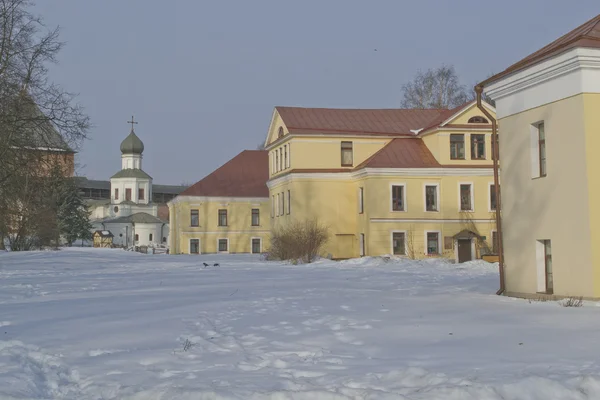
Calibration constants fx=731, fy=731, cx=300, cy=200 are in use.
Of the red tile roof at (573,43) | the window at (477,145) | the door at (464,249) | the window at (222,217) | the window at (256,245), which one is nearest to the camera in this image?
the red tile roof at (573,43)

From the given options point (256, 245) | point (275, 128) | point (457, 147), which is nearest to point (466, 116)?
point (457, 147)

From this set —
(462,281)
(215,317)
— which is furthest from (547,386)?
(462,281)

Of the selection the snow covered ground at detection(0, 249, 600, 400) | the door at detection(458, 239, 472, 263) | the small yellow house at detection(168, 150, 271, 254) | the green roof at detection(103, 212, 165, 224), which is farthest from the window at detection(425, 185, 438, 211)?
the green roof at detection(103, 212, 165, 224)

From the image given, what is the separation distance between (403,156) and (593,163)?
2855 centimetres

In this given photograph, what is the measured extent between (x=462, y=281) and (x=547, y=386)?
552 inches

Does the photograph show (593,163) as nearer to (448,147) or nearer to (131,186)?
(448,147)

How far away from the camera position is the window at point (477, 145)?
41.8m

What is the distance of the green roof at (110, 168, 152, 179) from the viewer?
97750 mm

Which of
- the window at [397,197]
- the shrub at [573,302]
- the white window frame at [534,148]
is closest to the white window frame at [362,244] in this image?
the window at [397,197]

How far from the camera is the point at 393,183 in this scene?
1608 inches

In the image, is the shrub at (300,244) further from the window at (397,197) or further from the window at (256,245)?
the window at (256,245)

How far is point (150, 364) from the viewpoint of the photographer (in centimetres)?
789

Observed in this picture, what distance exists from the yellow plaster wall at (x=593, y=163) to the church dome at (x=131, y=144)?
3385 inches

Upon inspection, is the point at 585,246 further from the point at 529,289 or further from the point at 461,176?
the point at 461,176
